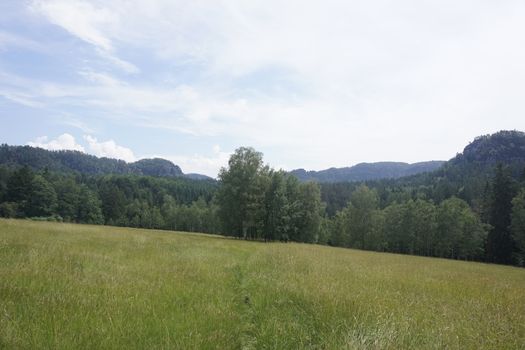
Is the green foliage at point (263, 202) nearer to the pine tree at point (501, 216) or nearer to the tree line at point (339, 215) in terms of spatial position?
the tree line at point (339, 215)

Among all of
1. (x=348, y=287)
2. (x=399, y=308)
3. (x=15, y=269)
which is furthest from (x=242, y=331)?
(x=15, y=269)

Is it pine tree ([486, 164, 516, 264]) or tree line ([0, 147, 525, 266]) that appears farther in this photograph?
pine tree ([486, 164, 516, 264])

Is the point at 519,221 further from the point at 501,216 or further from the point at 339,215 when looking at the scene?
the point at 339,215

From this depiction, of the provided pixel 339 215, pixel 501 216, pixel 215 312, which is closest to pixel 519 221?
pixel 501 216

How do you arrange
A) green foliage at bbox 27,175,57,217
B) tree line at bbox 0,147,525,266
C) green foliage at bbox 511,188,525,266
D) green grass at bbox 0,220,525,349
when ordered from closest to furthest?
green grass at bbox 0,220,525,349 → green foliage at bbox 511,188,525,266 → tree line at bbox 0,147,525,266 → green foliage at bbox 27,175,57,217

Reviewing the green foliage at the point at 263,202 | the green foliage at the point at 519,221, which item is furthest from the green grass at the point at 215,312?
the green foliage at the point at 519,221

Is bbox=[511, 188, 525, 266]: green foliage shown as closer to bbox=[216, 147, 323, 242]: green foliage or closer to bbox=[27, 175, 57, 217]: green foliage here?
bbox=[216, 147, 323, 242]: green foliage

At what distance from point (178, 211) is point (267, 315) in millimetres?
127063

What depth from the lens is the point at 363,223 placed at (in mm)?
76562

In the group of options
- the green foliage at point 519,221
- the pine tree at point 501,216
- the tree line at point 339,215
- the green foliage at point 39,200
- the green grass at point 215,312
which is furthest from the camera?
the green foliage at point 39,200

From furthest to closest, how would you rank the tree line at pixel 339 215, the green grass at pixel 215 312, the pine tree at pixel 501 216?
1. the pine tree at pixel 501 216
2. the tree line at pixel 339 215
3. the green grass at pixel 215 312

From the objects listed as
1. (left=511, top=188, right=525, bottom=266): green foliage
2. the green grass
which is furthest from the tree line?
the green grass

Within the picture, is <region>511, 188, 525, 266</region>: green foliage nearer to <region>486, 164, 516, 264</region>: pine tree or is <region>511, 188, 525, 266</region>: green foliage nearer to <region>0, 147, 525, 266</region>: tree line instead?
<region>0, 147, 525, 266</region>: tree line

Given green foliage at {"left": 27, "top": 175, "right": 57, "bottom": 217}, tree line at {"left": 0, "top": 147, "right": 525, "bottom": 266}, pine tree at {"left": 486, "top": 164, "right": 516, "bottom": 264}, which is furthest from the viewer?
green foliage at {"left": 27, "top": 175, "right": 57, "bottom": 217}
